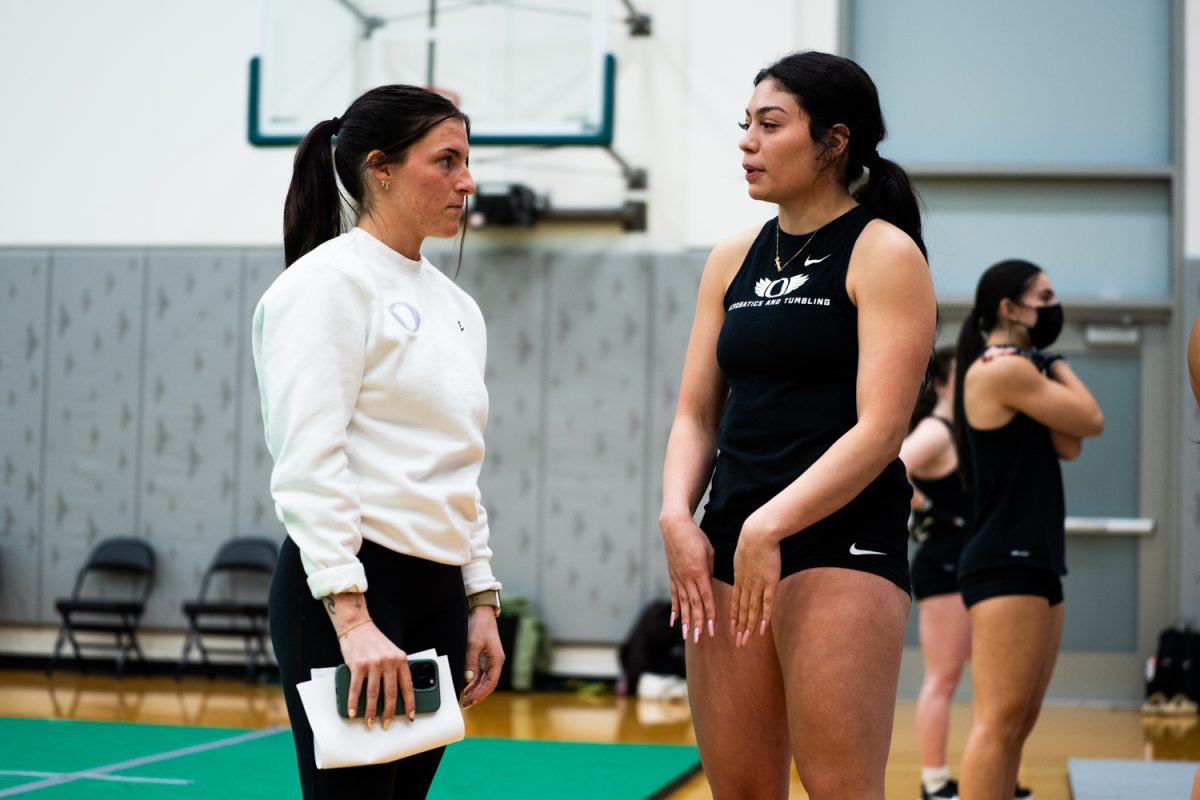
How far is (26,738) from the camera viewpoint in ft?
18.0

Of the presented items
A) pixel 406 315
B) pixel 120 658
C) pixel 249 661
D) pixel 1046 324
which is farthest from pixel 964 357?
pixel 120 658

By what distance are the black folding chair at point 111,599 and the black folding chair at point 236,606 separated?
378mm

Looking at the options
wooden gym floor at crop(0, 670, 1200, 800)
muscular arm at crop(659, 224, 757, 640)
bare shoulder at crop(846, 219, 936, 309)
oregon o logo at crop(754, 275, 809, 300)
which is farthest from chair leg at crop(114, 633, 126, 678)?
bare shoulder at crop(846, 219, 936, 309)

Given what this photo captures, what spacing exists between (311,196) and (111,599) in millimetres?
7728

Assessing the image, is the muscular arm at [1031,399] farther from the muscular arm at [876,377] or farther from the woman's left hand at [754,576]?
the woman's left hand at [754,576]

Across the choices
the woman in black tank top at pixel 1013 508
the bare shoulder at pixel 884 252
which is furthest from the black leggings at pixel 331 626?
the woman in black tank top at pixel 1013 508

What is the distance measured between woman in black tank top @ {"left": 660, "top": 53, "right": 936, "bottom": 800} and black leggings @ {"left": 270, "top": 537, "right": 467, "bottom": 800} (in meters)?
0.37

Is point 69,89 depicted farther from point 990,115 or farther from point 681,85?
point 990,115

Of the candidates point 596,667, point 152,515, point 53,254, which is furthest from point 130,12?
point 596,667

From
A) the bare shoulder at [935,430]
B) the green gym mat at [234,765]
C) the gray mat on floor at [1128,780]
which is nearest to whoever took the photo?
the gray mat on floor at [1128,780]

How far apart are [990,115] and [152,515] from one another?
623 centimetres

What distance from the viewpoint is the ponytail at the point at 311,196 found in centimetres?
199

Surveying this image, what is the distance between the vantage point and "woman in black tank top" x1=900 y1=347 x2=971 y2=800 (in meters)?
4.40

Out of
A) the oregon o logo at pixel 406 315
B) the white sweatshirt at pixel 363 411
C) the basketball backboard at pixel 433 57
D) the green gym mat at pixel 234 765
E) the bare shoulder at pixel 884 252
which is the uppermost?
the basketball backboard at pixel 433 57
